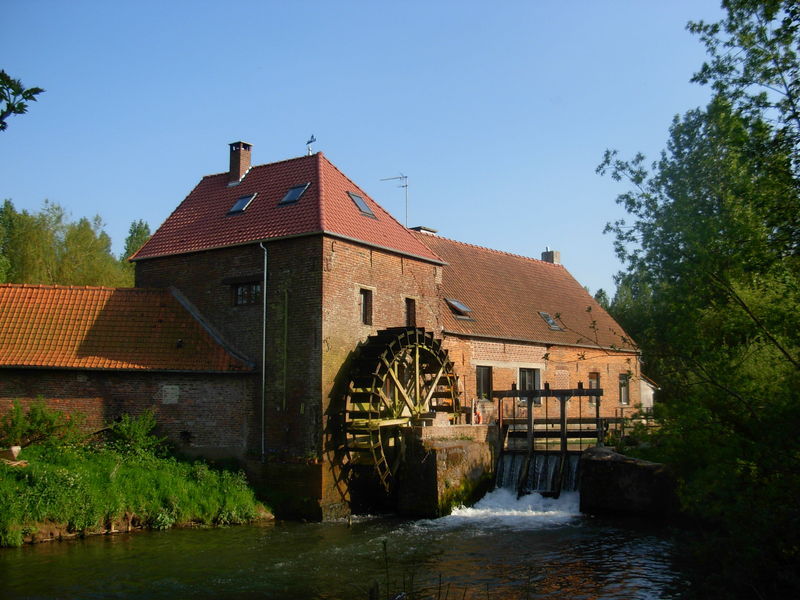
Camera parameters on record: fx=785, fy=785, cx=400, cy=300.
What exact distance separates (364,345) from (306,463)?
2.86 m

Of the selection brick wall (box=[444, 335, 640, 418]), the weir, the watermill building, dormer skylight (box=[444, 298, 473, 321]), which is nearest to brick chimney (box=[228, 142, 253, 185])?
the watermill building

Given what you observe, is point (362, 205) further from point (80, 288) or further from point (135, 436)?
point (135, 436)

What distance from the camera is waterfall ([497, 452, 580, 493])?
57.5 ft

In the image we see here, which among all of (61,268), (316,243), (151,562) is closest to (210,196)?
(316,243)

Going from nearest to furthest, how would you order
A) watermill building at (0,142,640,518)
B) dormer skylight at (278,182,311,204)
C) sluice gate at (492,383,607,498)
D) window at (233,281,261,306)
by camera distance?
watermill building at (0,142,640,518) < window at (233,281,261,306) < sluice gate at (492,383,607,498) < dormer skylight at (278,182,311,204)

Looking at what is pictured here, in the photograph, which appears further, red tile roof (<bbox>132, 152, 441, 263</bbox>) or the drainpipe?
red tile roof (<bbox>132, 152, 441, 263</bbox>)

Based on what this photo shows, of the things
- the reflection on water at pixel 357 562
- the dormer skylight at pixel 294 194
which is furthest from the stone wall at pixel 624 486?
the dormer skylight at pixel 294 194

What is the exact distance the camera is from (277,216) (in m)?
17.2

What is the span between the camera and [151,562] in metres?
11.3

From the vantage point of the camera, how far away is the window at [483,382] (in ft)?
71.1

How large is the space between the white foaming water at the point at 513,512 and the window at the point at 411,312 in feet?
14.2

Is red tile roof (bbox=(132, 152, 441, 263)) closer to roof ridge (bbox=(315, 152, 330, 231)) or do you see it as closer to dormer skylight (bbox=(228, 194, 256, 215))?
roof ridge (bbox=(315, 152, 330, 231))

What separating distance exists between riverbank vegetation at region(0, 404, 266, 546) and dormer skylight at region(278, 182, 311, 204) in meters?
5.62

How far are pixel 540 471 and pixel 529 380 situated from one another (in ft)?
19.9
